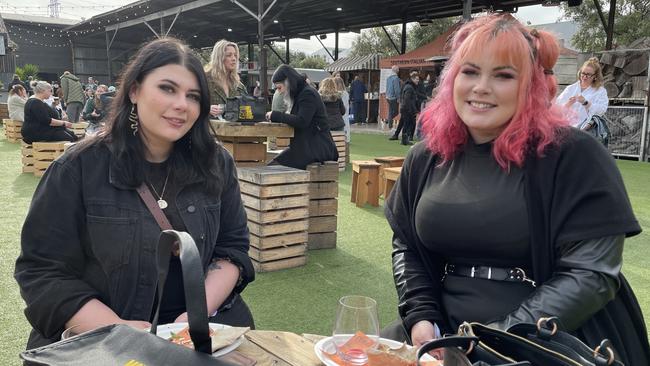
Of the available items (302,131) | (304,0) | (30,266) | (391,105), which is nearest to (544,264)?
(30,266)

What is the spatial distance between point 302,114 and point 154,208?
3254 mm

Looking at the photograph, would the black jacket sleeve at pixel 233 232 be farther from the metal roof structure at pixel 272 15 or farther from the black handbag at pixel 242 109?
the metal roof structure at pixel 272 15

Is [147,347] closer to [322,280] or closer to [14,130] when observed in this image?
[322,280]

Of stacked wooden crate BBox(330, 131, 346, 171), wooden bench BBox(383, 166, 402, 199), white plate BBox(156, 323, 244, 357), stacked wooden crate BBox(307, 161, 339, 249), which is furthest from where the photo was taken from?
stacked wooden crate BBox(330, 131, 346, 171)

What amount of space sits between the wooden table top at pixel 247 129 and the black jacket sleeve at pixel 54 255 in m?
2.79

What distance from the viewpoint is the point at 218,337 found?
1.33 metres

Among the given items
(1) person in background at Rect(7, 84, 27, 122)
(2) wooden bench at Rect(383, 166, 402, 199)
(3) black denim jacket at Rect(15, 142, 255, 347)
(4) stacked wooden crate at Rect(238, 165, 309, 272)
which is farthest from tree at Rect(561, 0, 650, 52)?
(3) black denim jacket at Rect(15, 142, 255, 347)

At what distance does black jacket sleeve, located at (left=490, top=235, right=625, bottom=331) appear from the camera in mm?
1532

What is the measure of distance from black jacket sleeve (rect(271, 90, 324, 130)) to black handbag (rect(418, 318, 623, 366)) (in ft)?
13.0

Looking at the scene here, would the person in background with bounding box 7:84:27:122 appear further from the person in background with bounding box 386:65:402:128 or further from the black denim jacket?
the black denim jacket

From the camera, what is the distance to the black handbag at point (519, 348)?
993 mm

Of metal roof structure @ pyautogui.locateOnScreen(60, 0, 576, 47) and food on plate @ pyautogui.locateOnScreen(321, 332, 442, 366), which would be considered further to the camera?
metal roof structure @ pyautogui.locateOnScreen(60, 0, 576, 47)

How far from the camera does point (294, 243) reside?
437 centimetres

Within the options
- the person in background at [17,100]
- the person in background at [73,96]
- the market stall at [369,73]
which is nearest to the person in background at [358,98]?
the market stall at [369,73]
